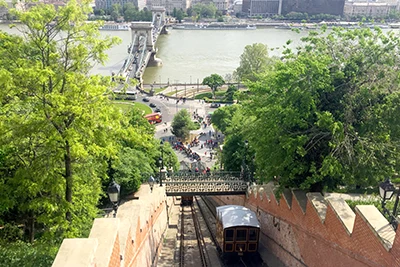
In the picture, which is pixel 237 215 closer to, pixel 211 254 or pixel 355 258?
pixel 211 254

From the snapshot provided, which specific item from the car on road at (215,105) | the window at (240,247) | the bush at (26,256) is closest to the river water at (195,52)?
the car on road at (215,105)

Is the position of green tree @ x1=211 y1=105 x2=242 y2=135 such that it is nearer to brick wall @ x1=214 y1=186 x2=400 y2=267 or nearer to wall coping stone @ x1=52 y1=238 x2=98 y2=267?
brick wall @ x1=214 y1=186 x2=400 y2=267

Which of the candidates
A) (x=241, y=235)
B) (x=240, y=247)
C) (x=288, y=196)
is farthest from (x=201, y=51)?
(x=288, y=196)

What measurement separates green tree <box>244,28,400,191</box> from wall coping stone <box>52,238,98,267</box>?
6283mm

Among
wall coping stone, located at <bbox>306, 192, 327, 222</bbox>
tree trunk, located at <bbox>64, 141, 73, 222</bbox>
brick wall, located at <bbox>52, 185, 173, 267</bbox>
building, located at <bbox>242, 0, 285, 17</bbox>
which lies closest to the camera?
brick wall, located at <bbox>52, 185, 173, 267</bbox>

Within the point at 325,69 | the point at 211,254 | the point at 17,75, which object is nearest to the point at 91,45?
the point at 17,75

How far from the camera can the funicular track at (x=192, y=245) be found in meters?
13.2

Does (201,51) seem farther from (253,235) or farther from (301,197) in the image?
(301,197)

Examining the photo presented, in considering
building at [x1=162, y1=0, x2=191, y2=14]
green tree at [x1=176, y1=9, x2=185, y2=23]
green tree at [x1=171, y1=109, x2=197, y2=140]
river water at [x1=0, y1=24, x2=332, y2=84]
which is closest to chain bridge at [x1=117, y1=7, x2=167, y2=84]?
river water at [x1=0, y1=24, x2=332, y2=84]

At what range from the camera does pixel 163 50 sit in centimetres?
9594

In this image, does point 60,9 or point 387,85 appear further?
point 387,85

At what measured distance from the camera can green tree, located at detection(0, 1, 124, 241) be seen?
22.6 ft

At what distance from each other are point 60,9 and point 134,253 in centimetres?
590

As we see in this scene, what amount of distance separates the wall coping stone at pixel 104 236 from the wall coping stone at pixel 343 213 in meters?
4.98
